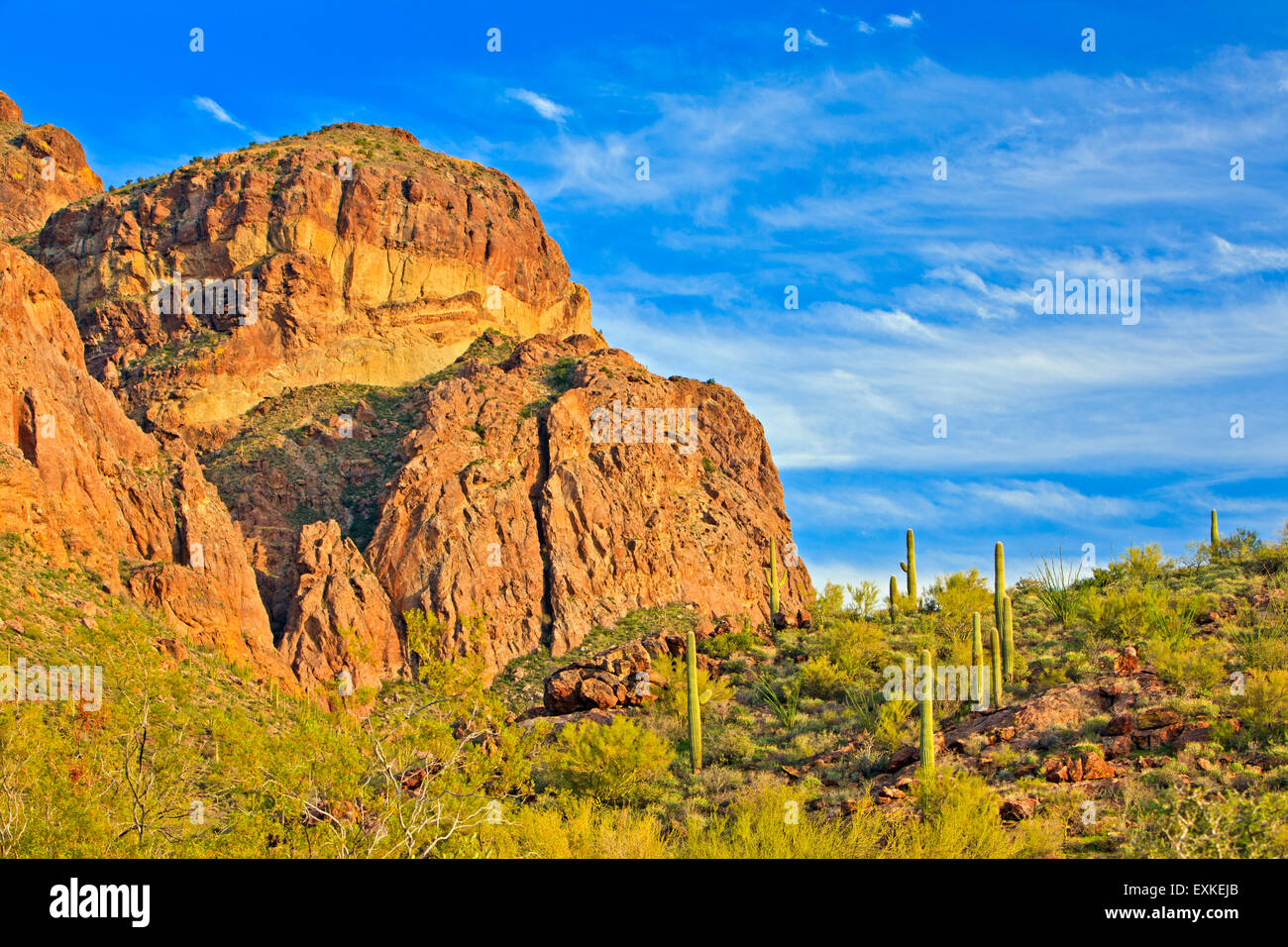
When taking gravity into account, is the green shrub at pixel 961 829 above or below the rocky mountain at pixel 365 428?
below

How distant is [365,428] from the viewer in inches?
2475

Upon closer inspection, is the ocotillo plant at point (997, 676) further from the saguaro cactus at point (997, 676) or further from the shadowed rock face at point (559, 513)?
the shadowed rock face at point (559, 513)

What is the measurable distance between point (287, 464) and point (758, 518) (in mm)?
31960

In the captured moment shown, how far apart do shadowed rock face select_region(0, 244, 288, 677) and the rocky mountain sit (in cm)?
16

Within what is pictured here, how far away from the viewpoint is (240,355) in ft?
211

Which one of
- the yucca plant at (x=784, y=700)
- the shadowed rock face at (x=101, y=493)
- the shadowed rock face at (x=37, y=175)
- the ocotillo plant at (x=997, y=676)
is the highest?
the shadowed rock face at (x=37, y=175)

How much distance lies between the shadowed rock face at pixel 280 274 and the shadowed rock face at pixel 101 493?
1742 centimetres

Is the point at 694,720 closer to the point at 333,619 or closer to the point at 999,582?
the point at 999,582

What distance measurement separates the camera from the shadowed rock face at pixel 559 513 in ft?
169

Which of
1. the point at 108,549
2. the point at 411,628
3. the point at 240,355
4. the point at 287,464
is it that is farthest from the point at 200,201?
the point at 411,628

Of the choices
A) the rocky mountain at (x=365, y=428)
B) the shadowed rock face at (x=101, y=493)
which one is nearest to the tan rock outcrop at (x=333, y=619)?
the rocky mountain at (x=365, y=428)

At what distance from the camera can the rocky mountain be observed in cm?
4394
